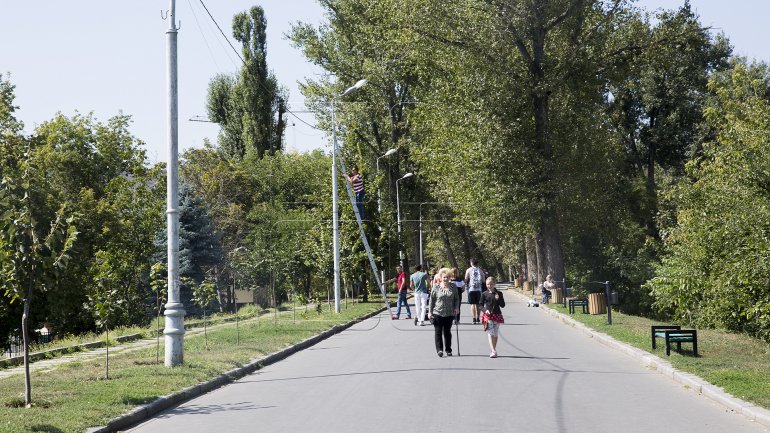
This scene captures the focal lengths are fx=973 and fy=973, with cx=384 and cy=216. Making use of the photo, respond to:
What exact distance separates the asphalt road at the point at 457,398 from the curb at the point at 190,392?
161mm

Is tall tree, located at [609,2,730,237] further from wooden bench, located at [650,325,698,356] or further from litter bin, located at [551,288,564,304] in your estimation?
wooden bench, located at [650,325,698,356]

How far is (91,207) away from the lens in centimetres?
4566

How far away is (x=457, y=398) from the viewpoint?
40.3ft

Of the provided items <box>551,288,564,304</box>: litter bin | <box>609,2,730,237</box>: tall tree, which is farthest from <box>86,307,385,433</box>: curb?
<box>609,2,730,237</box>: tall tree

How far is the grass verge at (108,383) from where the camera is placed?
10.5 metres

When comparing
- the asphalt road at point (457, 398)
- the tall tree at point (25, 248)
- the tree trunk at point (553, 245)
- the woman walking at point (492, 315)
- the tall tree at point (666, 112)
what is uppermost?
the tall tree at point (666, 112)

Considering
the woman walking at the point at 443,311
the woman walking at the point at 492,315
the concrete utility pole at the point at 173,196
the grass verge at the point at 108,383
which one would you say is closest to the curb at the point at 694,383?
the woman walking at the point at 492,315

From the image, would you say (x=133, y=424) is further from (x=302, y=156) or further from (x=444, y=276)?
(x=302, y=156)

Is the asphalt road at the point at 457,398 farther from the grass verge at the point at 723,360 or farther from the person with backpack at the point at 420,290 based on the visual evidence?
the person with backpack at the point at 420,290

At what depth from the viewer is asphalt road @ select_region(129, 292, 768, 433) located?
1029 centimetres

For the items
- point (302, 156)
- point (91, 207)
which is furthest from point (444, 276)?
point (302, 156)

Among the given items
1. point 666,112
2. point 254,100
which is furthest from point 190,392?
point 254,100

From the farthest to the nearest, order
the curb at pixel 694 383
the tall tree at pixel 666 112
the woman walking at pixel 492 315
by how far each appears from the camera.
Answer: the tall tree at pixel 666 112 < the woman walking at pixel 492 315 < the curb at pixel 694 383

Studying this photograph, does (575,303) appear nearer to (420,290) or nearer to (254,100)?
(420,290)
